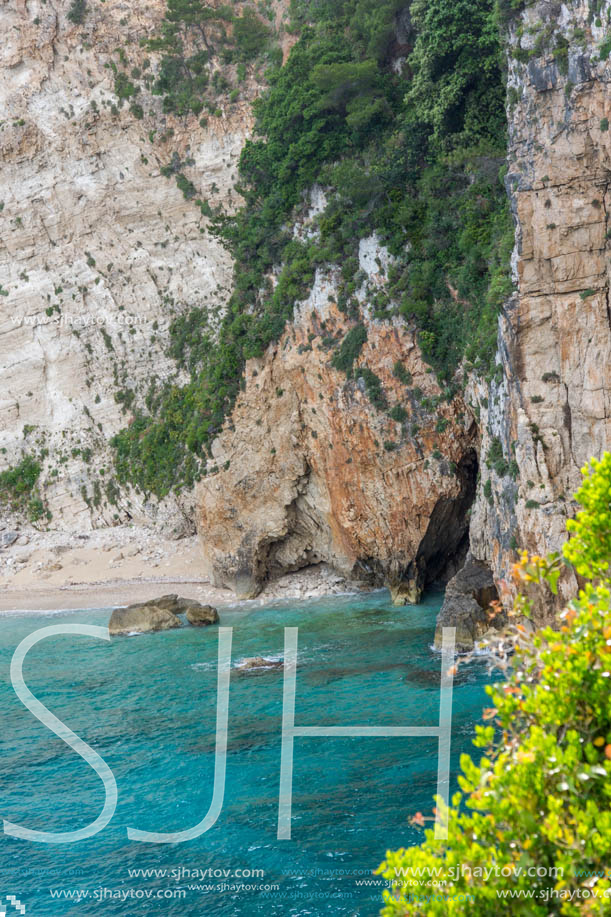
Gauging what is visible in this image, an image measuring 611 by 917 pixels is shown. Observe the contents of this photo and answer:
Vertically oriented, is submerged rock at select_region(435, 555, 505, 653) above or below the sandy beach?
above

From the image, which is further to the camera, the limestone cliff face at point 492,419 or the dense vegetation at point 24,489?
the dense vegetation at point 24,489

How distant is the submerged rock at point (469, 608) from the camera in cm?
2461

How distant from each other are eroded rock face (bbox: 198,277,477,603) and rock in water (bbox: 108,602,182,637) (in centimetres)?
548

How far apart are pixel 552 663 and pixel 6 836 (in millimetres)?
13288

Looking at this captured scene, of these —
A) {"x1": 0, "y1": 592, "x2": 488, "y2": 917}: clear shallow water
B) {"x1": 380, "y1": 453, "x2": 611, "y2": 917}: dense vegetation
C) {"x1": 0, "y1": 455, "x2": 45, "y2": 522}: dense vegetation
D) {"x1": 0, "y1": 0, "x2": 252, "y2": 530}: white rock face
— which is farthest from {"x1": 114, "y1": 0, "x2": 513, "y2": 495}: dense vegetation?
{"x1": 380, "y1": 453, "x2": 611, "y2": 917}: dense vegetation

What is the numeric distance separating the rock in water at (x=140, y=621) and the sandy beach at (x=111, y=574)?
4314 millimetres

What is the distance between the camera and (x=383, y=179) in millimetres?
31141

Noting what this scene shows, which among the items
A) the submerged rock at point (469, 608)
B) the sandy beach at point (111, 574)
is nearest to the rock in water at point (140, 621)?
the sandy beach at point (111, 574)

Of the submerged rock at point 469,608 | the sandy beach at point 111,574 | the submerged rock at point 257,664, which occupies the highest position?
the submerged rock at point 469,608

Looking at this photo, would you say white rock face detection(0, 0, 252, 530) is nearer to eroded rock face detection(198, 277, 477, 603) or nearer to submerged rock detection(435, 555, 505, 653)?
eroded rock face detection(198, 277, 477, 603)

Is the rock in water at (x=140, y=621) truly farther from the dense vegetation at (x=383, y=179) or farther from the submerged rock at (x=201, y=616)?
the dense vegetation at (x=383, y=179)

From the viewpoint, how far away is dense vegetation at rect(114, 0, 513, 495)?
89.4 feet

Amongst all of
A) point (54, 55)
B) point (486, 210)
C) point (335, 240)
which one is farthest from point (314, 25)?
point (54, 55)

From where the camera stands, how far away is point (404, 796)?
586 inches
